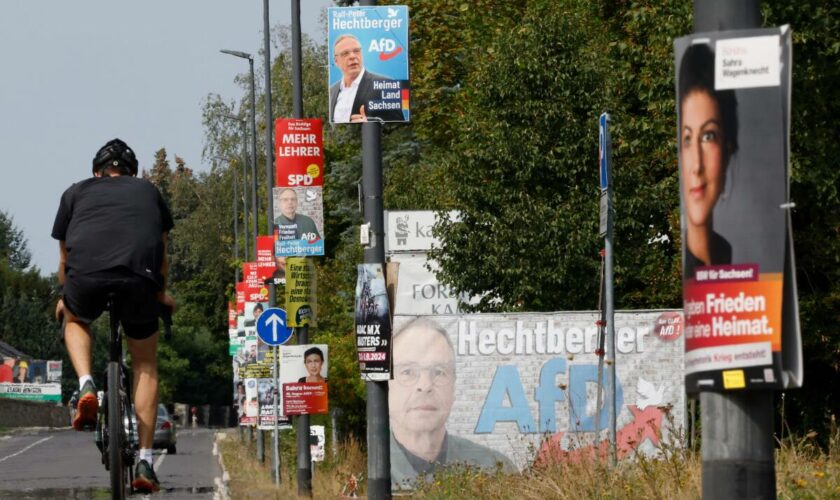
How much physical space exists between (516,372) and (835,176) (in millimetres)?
4902

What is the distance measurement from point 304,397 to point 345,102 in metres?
7.24

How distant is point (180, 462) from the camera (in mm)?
39594

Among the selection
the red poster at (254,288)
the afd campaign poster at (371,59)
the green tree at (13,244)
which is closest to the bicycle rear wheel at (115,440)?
the afd campaign poster at (371,59)

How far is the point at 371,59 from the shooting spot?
1558 centimetres

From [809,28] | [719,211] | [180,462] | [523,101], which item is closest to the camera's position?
[719,211]

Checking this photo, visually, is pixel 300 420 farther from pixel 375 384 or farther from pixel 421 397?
pixel 375 384

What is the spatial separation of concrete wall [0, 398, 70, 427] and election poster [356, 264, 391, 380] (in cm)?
7602

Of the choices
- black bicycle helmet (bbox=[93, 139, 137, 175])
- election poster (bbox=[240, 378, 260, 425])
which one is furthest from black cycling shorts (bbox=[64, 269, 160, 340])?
election poster (bbox=[240, 378, 260, 425])

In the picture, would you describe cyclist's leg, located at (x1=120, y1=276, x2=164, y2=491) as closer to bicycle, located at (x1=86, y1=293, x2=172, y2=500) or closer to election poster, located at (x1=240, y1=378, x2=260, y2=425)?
bicycle, located at (x1=86, y1=293, x2=172, y2=500)

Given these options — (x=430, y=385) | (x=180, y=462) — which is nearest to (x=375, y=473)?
(x=430, y=385)

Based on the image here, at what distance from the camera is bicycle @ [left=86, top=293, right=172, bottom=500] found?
27.2ft

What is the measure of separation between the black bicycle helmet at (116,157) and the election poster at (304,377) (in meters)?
13.1

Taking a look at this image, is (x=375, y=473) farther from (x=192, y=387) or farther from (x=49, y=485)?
(x=192, y=387)

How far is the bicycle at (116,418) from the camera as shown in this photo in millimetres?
8289
